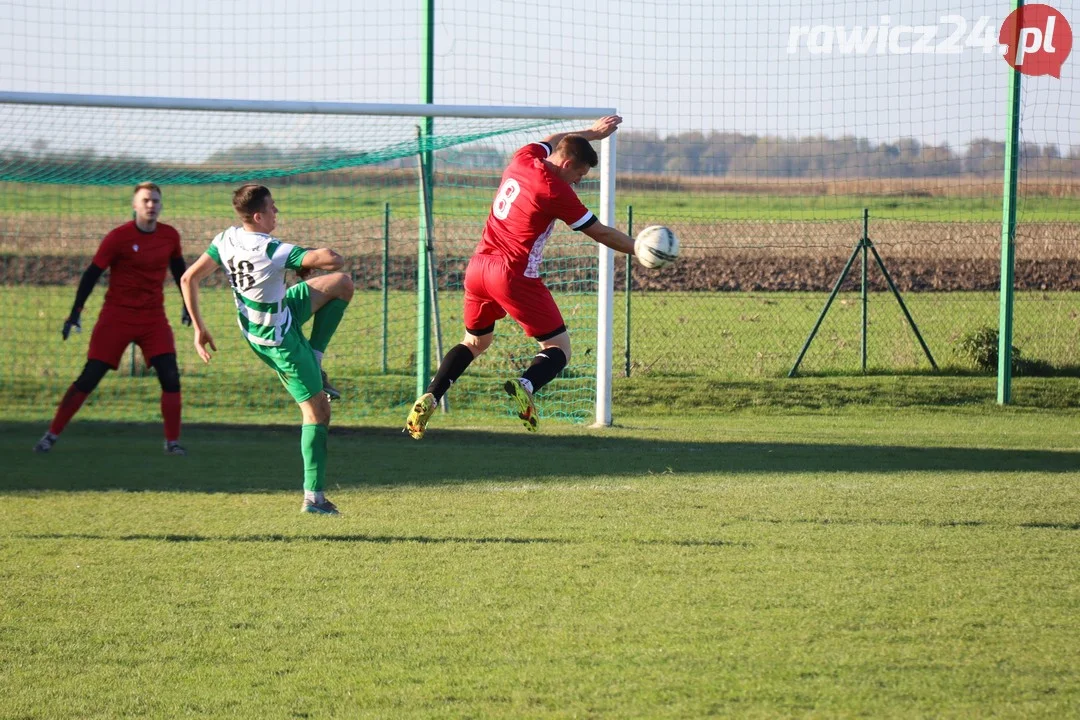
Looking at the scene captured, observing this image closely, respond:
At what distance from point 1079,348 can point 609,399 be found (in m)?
7.20

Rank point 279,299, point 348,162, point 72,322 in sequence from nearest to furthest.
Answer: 1. point 279,299
2. point 72,322
3. point 348,162

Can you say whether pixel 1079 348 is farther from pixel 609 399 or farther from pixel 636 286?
pixel 636 286

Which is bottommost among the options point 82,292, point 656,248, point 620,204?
point 82,292

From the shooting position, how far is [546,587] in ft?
18.3

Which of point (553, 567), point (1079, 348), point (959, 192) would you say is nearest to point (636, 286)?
point (959, 192)

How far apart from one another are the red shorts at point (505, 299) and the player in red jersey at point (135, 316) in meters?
3.58

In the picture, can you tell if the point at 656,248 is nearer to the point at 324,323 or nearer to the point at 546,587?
the point at 324,323

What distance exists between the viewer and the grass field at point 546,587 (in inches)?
165

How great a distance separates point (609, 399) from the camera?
11789mm

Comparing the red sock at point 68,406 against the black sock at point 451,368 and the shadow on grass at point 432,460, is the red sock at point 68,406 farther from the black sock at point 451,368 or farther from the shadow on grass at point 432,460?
the black sock at point 451,368

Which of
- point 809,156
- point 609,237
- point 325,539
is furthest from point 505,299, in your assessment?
point 809,156

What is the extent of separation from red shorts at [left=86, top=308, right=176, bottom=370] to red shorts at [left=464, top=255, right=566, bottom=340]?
12.4 ft

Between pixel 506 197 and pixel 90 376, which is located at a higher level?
pixel 506 197

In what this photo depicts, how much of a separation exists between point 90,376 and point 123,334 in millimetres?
465
